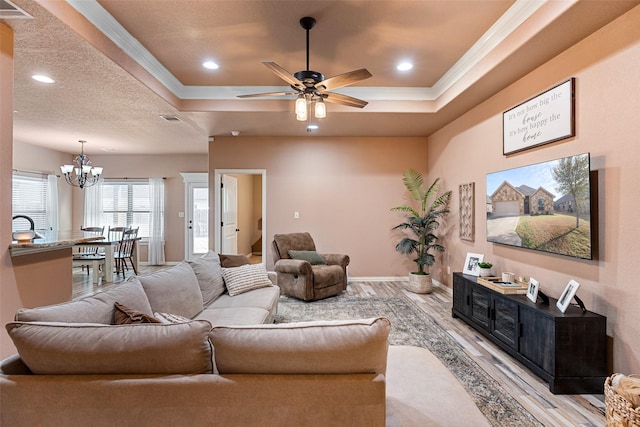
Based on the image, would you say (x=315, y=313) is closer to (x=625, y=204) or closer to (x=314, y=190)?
(x=314, y=190)

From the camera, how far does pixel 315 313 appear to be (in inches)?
153

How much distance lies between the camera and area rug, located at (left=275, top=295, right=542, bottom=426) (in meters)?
2.01

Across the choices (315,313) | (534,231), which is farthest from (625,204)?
(315,313)

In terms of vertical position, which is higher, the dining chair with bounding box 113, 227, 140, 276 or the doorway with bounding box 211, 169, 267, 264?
the doorway with bounding box 211, 169, 267, 264

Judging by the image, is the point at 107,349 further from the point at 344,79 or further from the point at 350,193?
the point at 350,193

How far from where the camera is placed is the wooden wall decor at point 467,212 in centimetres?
412

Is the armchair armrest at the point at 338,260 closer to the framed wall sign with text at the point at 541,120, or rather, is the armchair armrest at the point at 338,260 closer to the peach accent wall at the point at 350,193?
the peach accent wall at the point at 350,193

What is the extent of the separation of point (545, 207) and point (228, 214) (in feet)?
16.5

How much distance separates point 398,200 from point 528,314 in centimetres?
337

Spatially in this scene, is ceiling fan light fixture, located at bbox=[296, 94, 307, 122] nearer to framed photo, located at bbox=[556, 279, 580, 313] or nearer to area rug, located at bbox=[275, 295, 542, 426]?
area rug, located at bbox=[275, 295, 542, 426]

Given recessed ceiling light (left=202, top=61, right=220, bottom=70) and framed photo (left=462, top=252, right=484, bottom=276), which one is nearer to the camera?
recessed ceiling light (left=202, top=61, right=220, bottom=70)

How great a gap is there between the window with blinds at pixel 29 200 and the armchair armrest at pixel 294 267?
570cm

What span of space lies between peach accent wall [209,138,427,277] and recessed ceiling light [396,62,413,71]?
2.05 m

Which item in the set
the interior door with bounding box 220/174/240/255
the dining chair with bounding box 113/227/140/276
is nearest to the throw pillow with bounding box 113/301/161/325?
the interior door with bounding box 220/174/240/255
